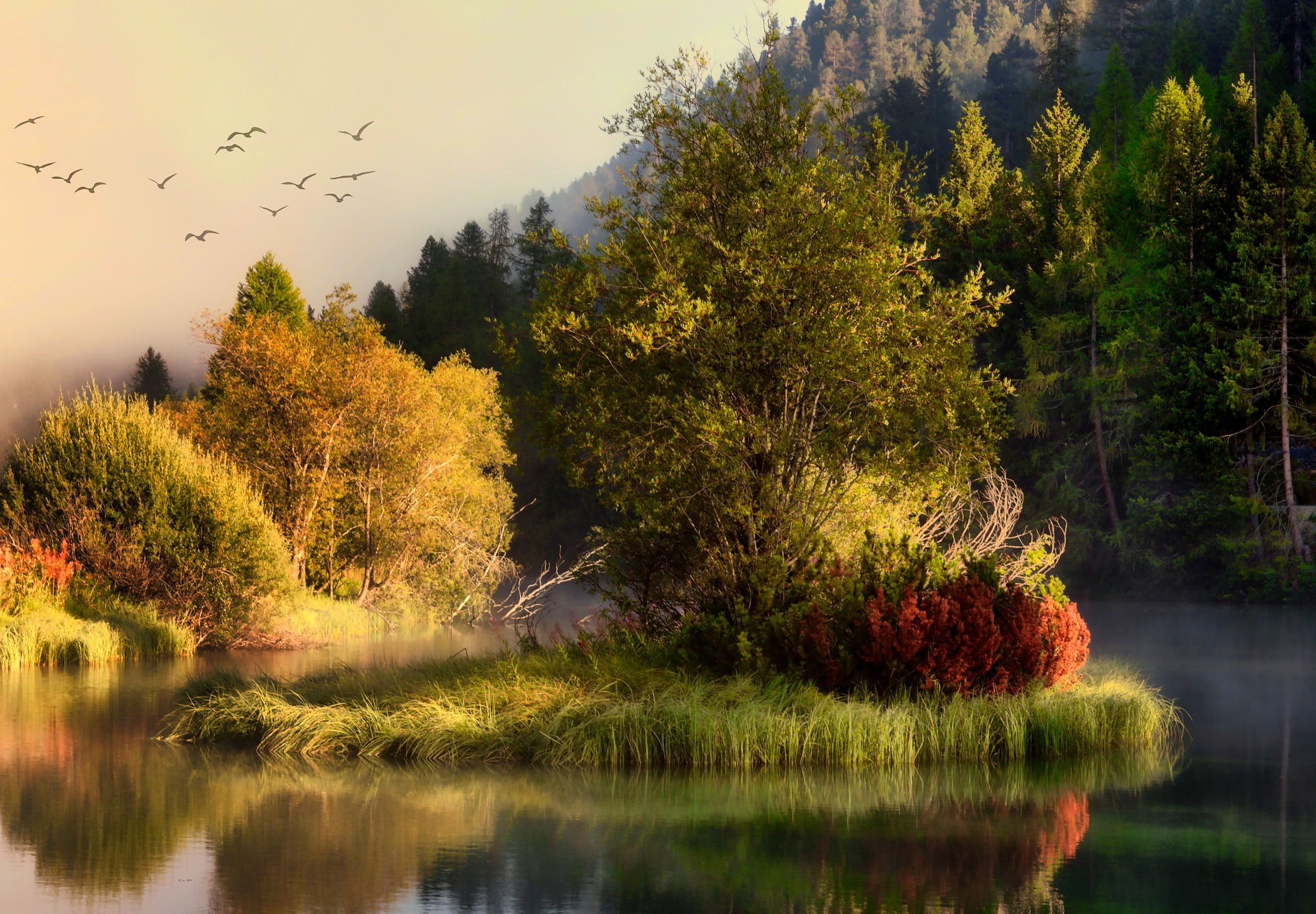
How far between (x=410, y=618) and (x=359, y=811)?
25357mm

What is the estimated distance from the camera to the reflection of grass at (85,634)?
2275 cm

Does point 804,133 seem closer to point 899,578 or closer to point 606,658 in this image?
point 899,578

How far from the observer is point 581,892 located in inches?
306

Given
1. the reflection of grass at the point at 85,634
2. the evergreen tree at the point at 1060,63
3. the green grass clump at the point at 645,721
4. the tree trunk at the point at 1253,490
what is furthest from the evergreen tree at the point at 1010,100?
the green grass clump at the point at 645,721

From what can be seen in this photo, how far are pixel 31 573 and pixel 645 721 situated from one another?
16.7 m

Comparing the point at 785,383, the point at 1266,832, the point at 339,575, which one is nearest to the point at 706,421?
the point at 785,383

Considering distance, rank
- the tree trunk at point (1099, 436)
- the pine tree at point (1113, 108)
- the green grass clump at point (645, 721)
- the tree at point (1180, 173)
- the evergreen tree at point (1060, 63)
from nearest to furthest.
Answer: the green grass clump at point (645, 721) → the tree at point (1180, 173) → the tree trunk at point (1099, 436) → the pine tree at point (1113, 108) → the evergreen tree at point (1060, 63)

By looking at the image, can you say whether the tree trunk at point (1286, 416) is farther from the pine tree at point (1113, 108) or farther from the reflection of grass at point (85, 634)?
the reflection of grass at point (85, 634)

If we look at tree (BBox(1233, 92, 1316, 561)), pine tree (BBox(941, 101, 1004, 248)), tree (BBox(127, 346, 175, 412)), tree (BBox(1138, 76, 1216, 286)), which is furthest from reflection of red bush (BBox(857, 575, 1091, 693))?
tree (BBox(127, 346, 175, 412))

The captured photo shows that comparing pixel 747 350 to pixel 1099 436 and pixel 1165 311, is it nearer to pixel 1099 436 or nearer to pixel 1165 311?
pixel 1165 311

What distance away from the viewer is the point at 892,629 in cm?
1329

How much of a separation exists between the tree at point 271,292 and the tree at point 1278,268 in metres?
32.3

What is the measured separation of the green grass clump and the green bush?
40.2 feet

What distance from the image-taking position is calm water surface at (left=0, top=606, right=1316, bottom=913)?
7750 millimetres
